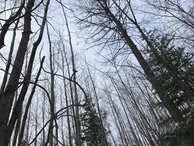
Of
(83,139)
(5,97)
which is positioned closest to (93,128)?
(83,139)

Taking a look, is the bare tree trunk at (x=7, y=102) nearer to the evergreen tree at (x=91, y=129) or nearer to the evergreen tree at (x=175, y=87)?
the evergreen tree at (x=175, y=87)

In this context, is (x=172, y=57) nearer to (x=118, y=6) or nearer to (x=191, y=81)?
(x=191, y=81)

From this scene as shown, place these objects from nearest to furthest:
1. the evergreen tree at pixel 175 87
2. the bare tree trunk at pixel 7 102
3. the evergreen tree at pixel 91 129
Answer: the bare tree trunk at pixel 7 102, the evergreen tree at pixel 175 87, the evergreen tree at pixel 91 129

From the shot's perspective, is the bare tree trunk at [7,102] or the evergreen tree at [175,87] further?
the evergreen tree at [175,87]

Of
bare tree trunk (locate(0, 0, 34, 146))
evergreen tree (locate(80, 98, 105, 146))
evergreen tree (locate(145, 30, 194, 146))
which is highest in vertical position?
evergreen tree (locate(80, 98, 105, 146))

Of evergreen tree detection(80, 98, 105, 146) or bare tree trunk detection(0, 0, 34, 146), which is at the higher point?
evergreen tree detection(80, 98, 105, 146)

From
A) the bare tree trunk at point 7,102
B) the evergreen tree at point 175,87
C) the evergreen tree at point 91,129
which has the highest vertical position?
the evergreen tree at point 91,129

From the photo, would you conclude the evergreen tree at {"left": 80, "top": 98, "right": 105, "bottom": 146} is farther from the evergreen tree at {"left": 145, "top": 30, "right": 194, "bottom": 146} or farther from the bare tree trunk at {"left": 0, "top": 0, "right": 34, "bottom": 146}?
the bare tree trunk at {"left": 0, "top": 0, "right": 34, "bottom": 146}

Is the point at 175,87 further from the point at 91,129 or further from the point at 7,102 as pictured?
the point at 91,129

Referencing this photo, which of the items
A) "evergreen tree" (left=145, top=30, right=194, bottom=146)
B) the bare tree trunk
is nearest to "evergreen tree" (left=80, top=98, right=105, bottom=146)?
"evergreen tree" (left=145, top=30, right=194, bottom=146)

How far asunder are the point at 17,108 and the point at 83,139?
11.2 m

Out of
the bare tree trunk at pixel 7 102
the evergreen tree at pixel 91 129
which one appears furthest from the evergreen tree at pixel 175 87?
the evergreen tree at pixel 91 129

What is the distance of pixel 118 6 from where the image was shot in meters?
6.20

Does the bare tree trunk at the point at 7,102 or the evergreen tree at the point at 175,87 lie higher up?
the evergreen tree at the point at 175,87
